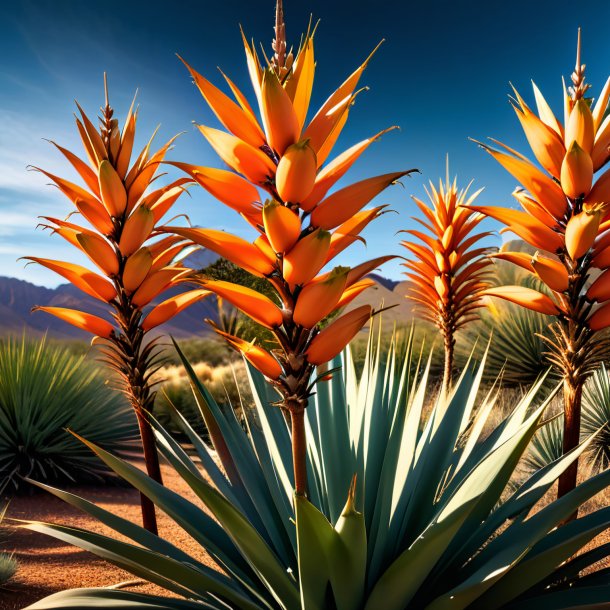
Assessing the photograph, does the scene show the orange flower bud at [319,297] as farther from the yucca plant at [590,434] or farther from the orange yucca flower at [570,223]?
the yucca plant at [590,434]

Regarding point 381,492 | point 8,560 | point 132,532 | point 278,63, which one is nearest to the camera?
point 278,63

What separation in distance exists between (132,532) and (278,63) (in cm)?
161

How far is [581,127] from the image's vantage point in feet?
7.13

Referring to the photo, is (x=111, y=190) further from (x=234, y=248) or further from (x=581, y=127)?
(x=581, y=127)

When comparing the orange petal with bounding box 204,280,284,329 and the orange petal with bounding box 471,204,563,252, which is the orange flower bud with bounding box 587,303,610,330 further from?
the orange petal with bounding box 204,280,284,329

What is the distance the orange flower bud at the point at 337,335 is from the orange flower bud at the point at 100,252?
5.04 ft

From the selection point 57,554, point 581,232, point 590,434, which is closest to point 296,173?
point 581,232

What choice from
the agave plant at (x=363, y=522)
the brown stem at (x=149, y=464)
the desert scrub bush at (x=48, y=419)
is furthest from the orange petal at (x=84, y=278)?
the desert scrub bush at (x=48, y=419)

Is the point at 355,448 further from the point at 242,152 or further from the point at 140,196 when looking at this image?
the point at 140,196

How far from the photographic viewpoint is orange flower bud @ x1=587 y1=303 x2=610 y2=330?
7.24ft

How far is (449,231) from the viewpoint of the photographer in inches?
175

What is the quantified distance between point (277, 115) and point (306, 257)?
42cm

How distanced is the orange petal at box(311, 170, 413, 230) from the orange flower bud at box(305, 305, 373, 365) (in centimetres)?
27

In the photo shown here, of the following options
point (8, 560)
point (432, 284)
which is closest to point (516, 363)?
point (432, 284)
